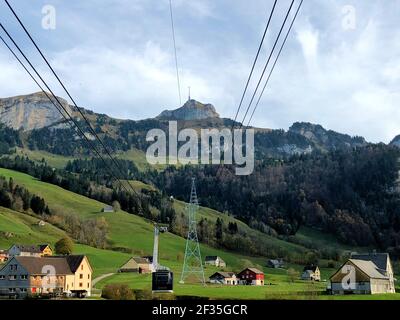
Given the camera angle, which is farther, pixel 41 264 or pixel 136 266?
pixel 136 266

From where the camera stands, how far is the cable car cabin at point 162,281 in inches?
2189

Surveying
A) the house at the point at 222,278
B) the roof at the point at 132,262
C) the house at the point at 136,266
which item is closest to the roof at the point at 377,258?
the house at the point at 222,278

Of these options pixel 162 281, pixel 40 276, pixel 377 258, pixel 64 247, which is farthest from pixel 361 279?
pixel 64 247

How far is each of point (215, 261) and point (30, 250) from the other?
229 ft

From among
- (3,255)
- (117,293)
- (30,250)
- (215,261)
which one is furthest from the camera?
(215,261)

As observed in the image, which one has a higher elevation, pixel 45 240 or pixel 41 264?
pixel 45 240

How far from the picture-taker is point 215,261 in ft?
638

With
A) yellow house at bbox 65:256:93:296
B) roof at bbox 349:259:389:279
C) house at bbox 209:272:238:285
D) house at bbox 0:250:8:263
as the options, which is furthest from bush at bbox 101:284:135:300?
house at bbox 0:250:8:263

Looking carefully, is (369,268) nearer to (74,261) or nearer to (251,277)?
(251,277)

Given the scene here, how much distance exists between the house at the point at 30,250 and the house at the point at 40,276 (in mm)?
41365

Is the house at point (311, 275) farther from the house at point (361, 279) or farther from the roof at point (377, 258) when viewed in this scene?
the house at point (361, 279)
